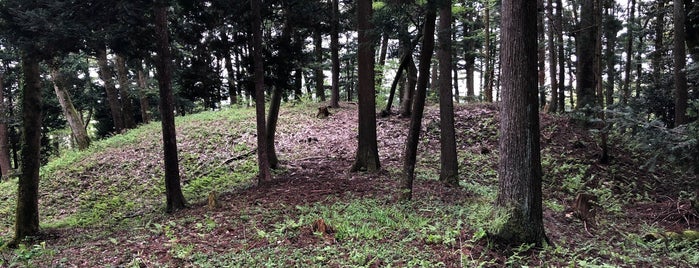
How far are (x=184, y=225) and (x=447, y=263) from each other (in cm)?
464

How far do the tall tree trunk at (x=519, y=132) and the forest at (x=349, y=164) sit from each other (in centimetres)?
2

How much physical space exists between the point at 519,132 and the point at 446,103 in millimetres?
3756

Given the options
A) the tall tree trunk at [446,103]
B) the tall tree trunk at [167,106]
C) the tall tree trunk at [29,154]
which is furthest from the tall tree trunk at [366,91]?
the tall tree trunk at [29,154]

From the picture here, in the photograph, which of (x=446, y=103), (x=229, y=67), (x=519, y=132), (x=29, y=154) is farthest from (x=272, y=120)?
(x=519, y=132)

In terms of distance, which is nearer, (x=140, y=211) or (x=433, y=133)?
(x=140, y=211)

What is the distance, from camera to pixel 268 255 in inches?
206

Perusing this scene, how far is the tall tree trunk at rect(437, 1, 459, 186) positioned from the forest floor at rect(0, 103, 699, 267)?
377 millimetres

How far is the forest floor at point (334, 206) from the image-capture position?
518cm

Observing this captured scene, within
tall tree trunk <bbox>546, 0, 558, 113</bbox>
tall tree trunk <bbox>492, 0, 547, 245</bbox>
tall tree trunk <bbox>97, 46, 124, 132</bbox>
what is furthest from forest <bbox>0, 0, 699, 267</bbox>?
tall tree trunk <bbox>97, 46, 124, 132</bbox>

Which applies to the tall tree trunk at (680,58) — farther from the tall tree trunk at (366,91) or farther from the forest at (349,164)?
the tall tree trunk at (366,91)

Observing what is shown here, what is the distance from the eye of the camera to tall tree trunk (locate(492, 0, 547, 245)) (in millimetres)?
4781

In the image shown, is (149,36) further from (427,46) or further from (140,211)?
(427,46)

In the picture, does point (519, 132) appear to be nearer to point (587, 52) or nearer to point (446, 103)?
point (446, 103)

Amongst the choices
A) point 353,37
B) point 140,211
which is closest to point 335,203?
point 140,211
